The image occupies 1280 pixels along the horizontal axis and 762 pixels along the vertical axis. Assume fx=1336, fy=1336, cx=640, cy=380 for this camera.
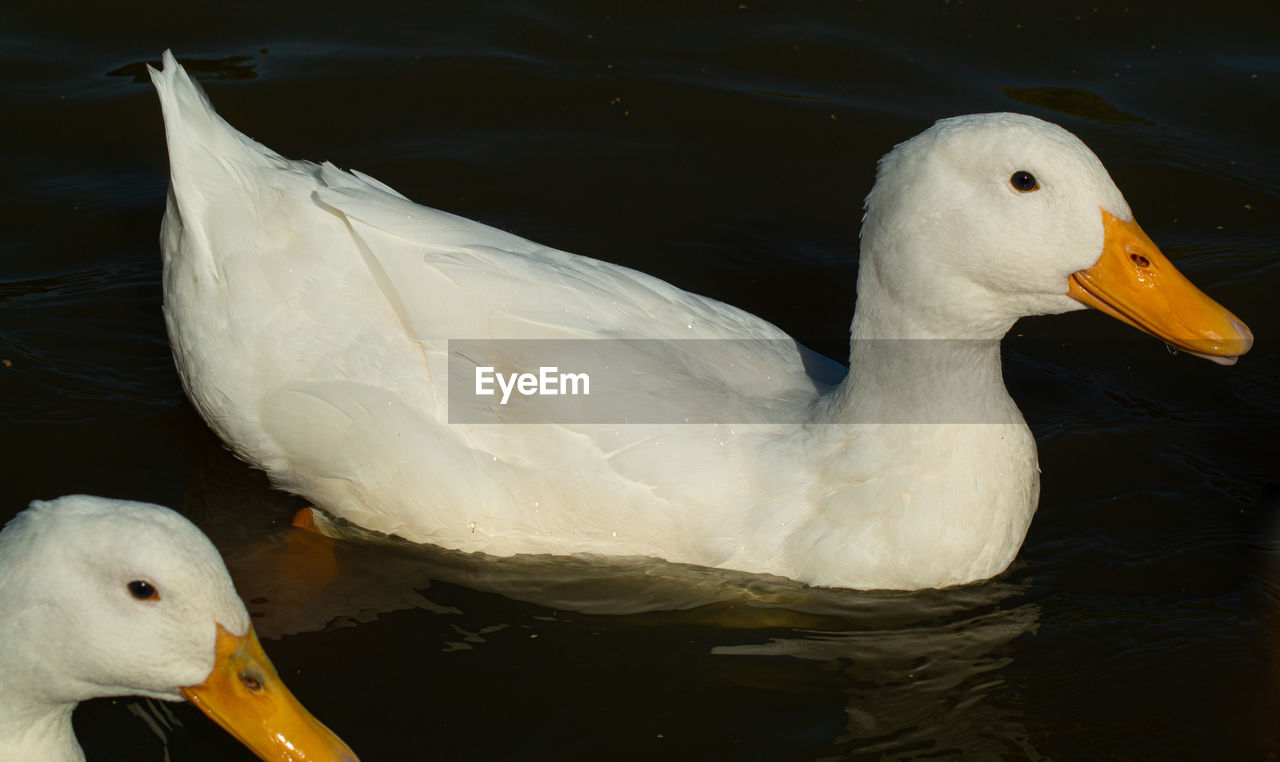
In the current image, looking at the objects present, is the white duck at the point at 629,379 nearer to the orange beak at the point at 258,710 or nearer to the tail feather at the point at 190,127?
the tail feather at the point at 190,127

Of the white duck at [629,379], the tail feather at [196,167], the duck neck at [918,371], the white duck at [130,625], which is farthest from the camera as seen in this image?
the tail feather at [196,167]

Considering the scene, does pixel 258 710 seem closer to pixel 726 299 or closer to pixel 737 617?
pixel 737 617

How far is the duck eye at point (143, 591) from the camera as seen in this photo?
3199 mm

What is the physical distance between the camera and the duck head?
3920 mm

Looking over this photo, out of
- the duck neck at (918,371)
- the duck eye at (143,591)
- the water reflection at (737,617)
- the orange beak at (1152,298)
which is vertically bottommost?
the water reflection at (737,617)

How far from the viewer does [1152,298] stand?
4066 millimetres

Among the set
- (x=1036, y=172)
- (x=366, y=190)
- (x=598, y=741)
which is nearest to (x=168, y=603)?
(x=598, y=741)

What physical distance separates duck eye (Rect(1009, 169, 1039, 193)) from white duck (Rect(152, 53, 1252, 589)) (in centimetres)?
14

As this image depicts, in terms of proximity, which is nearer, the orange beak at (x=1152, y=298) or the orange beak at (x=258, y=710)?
the orange beak at (x=258, y=710)

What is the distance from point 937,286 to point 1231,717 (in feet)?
5.37

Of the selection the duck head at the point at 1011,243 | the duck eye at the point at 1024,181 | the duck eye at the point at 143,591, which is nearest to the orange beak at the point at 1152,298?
the duck head at the point at 1011,243

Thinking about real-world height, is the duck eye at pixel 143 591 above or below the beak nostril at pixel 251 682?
above

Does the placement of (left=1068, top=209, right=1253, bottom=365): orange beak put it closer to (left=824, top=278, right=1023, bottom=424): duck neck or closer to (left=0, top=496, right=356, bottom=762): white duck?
(left=824, top=278, right=1023, bottom=424): duck neck

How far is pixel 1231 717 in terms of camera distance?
4180mm
